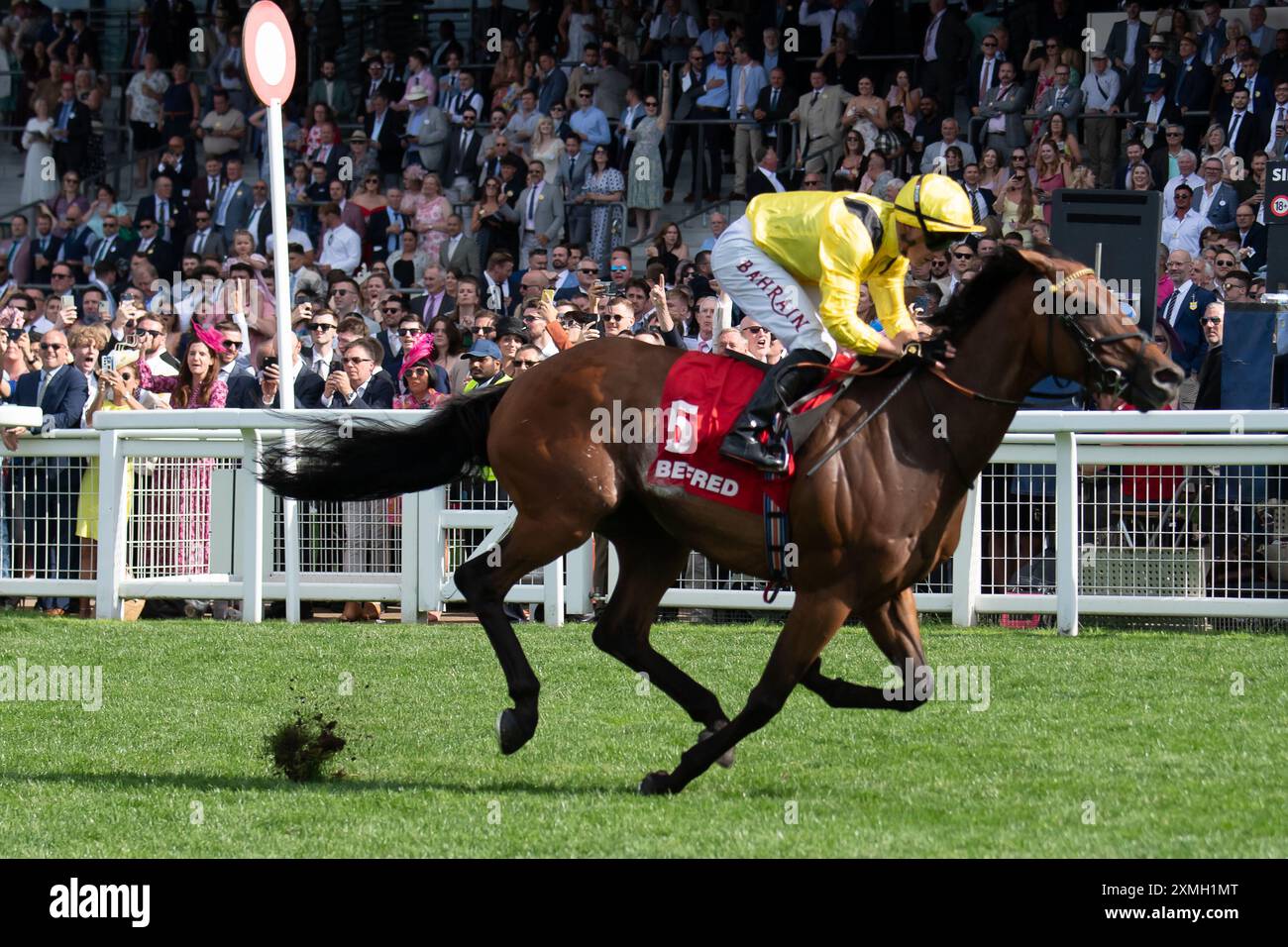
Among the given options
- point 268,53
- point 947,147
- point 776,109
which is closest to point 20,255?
point 776,109

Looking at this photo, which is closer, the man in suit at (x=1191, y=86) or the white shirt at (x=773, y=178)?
the man in suit at (x=1191, y=86)

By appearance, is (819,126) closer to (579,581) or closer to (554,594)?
(579,581)

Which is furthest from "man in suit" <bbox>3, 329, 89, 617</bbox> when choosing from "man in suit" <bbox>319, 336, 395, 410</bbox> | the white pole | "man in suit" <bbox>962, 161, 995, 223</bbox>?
"man in suit" <bbox>962, 161, 995, 223</bbox>

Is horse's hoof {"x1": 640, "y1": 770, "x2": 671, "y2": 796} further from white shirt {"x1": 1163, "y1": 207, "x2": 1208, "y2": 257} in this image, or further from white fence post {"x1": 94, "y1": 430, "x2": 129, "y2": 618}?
white shirt {"x1": 1163, "y1": 207, "x2": 1208, "y2": 257}

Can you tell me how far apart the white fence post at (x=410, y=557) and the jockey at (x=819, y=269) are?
412cm

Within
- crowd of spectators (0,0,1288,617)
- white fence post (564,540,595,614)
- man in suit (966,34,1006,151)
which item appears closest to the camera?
white fence post (564,540,595,614)

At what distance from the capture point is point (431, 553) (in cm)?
1020

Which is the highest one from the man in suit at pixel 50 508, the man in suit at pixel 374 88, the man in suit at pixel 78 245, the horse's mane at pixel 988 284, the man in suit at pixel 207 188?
the man in suit at pixel 374 88

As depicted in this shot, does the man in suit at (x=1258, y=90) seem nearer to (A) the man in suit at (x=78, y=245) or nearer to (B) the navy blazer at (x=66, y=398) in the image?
(B) the navy blazer at (x=66, y=398)

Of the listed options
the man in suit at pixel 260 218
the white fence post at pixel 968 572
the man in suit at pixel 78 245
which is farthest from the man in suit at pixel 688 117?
the white fence post at pixel 968 572

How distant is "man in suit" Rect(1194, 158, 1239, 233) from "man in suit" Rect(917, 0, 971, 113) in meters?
3.05

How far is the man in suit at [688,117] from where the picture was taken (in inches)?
658

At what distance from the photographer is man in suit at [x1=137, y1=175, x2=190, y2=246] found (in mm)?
18641
